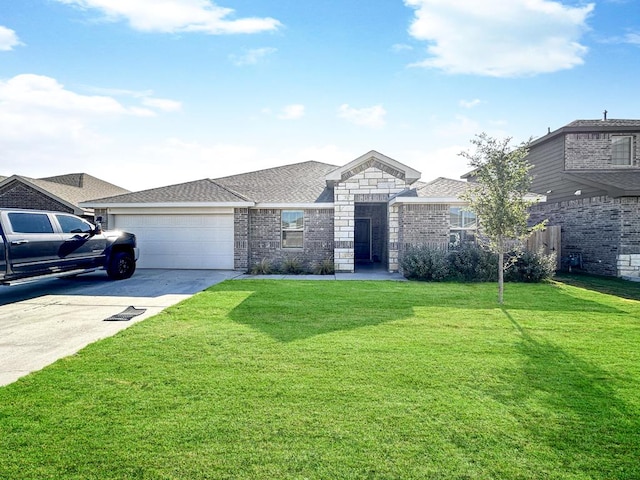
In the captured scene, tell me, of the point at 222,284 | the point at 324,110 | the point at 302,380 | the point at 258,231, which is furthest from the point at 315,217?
the point at 302,380

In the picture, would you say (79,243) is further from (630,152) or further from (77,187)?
(630,152)

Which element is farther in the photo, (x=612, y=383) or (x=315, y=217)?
(x=315, y=217)

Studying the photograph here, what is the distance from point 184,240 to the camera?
1444cm

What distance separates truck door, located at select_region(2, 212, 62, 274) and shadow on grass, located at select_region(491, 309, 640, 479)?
9877mm

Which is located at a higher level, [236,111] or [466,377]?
[236,111]

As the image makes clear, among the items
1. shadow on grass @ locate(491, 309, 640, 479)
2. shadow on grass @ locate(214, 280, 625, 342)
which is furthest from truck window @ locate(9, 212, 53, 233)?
shadow on grass @ locate(491, 309, 640, 479)

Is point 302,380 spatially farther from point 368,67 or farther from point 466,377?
point 368,67

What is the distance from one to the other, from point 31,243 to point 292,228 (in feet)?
27.8

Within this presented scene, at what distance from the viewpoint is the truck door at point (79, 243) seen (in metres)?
9.40

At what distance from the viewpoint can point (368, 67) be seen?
13.0 metres

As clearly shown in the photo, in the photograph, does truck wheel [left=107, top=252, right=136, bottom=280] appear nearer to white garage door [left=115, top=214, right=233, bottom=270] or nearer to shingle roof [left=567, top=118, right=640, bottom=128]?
white garage door [left=115, top=214, right=233, bottom=270]

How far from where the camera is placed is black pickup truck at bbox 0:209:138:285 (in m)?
7.94

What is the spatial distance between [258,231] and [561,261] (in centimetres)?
1307

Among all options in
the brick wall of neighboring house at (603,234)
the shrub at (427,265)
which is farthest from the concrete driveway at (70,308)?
the brick wall of neighboring house at (603,234)
